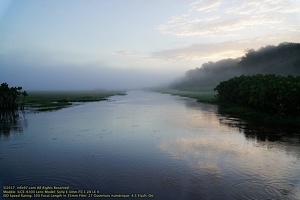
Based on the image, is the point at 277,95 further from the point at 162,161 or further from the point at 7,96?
the point at 7,96

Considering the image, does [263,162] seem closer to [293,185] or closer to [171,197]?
[293,185]

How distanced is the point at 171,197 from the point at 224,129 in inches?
1014

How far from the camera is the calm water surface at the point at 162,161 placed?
55.8 ft

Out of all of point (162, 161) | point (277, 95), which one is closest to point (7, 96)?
point (162, 161)

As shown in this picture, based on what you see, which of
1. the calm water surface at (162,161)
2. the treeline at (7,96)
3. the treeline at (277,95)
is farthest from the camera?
the treeline at (7,96)

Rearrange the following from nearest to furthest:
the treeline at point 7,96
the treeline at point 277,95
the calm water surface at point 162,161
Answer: the calm water surface at point 162,161
the treeline at point 277,95
the treeline at point 7,96

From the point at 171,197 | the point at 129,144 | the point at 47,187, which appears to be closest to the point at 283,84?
the point at 129,144

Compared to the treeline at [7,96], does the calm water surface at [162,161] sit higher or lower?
lower

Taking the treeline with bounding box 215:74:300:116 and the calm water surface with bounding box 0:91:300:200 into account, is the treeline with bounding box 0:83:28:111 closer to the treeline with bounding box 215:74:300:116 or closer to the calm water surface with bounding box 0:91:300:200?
the calm water surface with bounding box 0:91:300:200

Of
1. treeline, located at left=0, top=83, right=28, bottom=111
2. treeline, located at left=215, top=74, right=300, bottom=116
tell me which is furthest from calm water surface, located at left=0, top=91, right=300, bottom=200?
treeline, located at left=0, top=83, right=28, bottom=111

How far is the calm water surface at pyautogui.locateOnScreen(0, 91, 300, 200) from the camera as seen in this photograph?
17.0 meters

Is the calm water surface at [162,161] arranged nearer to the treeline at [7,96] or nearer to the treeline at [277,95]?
the treeline at [277,95]

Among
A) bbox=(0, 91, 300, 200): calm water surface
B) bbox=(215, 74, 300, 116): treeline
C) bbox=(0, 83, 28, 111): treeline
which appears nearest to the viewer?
bbox=(0, 91, 300, 200): calm water surface

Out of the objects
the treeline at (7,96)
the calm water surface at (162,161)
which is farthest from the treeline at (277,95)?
the treeline at (7,96)
